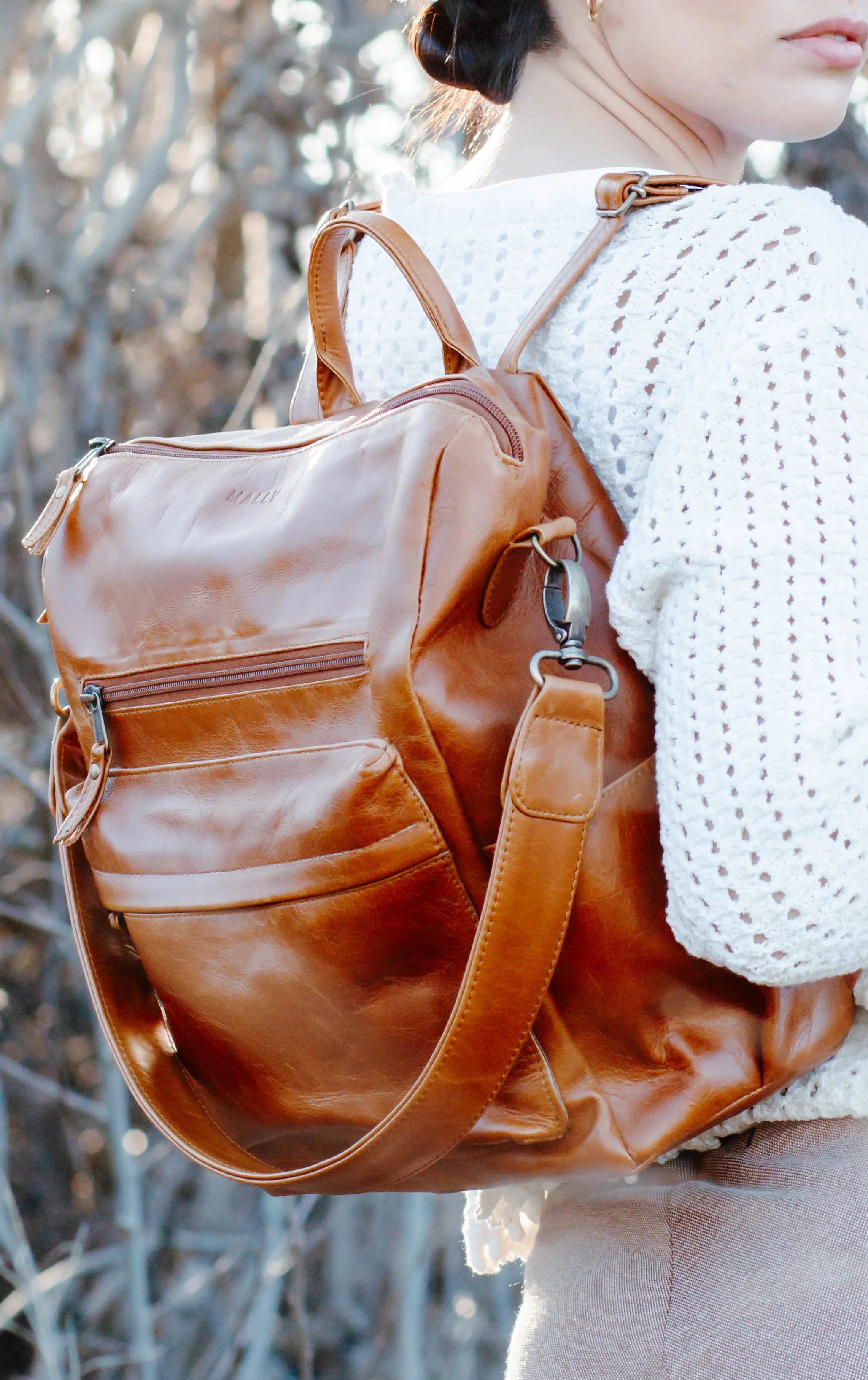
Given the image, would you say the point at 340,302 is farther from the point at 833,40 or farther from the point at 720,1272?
the point at 720,1272

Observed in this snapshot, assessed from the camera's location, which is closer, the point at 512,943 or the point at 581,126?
the point at 512,943

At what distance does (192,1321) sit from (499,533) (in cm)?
204

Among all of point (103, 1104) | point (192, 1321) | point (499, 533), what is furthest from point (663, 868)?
point (192, 1321)

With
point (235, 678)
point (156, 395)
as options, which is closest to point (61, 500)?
point (235, 678)

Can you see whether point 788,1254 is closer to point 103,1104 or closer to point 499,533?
point 499,533

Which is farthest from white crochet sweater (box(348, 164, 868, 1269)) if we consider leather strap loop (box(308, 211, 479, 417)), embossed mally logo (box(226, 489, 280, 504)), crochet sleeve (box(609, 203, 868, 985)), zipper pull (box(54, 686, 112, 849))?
zipper pull (box(54, 686, 112, 849))

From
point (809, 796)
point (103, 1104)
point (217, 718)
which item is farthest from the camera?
point (103, 1104)

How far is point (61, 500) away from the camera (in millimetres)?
996

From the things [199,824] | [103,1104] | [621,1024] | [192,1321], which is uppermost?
[199,824]

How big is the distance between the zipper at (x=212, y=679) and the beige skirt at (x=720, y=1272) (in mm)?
454

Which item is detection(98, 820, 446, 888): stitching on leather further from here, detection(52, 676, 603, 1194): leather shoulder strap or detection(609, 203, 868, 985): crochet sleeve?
detection(609, 203, 868, 985): crochet sleeve

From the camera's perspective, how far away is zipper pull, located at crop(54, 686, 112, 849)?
0.92 metres

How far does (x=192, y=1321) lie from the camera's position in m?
2.25

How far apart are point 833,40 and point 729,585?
477mm
